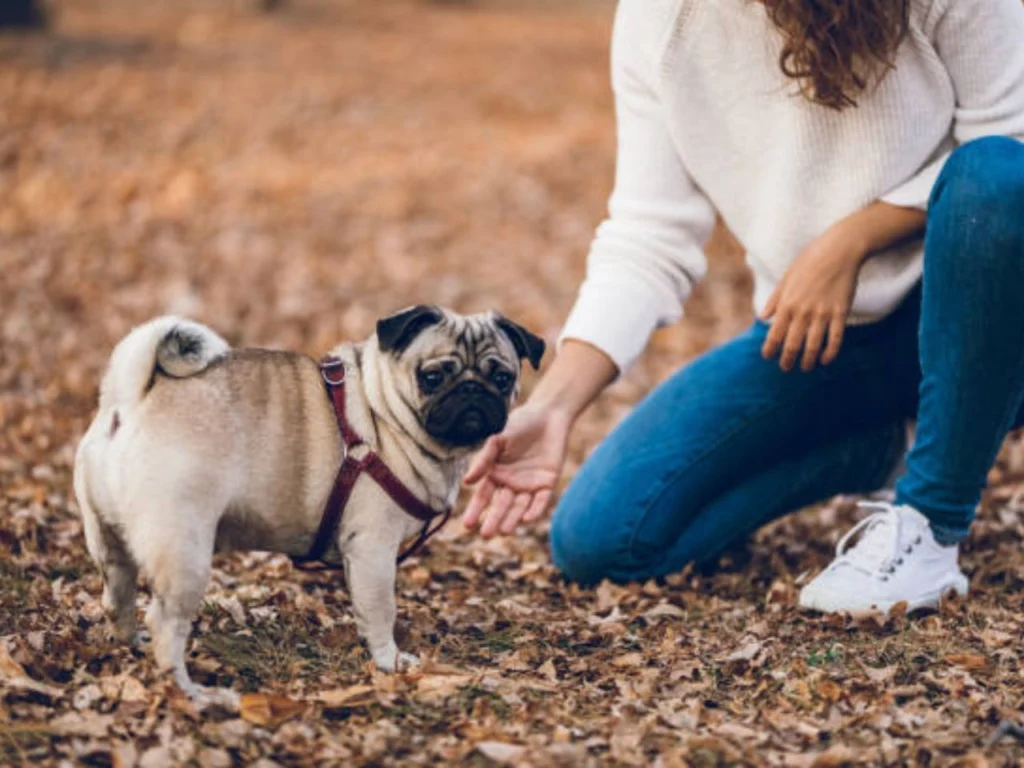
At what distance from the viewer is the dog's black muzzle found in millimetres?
3158

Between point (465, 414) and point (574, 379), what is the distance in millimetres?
896

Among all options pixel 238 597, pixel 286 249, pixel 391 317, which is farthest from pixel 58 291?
pixel 391 317

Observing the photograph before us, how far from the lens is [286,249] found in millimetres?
9086

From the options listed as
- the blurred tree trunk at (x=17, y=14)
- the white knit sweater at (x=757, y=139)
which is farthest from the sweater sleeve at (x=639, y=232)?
the blurred tree trunk at (x=17, y=14)

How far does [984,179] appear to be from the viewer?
3645mm

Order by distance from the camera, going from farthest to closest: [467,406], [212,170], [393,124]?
[393,124] < [212,170] < [467,406]

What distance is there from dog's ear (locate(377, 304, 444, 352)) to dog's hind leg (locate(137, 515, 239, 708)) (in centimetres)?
62

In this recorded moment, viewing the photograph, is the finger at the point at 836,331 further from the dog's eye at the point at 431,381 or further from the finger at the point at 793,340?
the dog's eye at the point at 431,381

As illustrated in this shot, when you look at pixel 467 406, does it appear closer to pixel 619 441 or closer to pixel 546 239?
pixel 619 441

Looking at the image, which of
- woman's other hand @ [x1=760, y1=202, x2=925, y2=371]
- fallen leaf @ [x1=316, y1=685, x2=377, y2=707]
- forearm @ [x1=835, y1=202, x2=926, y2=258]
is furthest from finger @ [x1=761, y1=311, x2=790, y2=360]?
fallen leaf @ [x1=316, y1=685, x2=377, y2=707]

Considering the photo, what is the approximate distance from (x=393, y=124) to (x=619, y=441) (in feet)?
28.9

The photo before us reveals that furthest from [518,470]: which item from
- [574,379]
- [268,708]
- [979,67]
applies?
[979,67]

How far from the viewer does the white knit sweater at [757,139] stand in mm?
3844

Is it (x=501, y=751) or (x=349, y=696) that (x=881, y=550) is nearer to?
(x=501, y=751)
